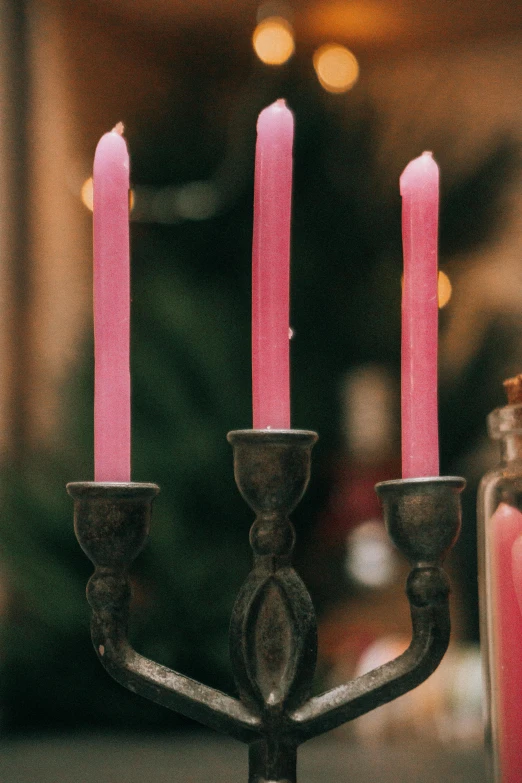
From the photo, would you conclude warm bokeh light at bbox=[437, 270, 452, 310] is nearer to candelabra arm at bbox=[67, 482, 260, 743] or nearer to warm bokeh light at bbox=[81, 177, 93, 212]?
warm bokeh light at bbox=[81, 177, 93, 212]

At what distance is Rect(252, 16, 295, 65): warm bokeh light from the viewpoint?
861 millimetres

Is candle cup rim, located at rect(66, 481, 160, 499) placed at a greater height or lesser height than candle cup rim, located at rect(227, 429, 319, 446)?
lesser

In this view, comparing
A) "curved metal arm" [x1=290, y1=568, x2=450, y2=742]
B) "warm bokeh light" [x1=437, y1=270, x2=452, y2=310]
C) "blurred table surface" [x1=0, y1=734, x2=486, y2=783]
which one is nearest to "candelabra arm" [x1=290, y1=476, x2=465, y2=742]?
"curved metal arm" [x1=290, y1=568, x2=450, y2=742]

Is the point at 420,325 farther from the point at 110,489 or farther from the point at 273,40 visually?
the point at 273,40

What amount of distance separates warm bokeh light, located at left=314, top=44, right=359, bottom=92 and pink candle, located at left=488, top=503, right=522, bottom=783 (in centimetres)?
66

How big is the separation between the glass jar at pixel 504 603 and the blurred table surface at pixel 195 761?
0.11 metres

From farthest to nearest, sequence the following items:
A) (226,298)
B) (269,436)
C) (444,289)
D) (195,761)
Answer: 1. (444,289)
2. (226,298)
3. (195,761)
4. (269,436)

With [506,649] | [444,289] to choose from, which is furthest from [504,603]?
Answer: [444,289]

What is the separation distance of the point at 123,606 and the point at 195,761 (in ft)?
0.88

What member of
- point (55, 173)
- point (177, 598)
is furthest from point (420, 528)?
point (55, 173)

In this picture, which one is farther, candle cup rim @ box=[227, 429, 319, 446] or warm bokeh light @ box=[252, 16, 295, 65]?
warm bokeh light @ box=[252, 16, 295, 65]

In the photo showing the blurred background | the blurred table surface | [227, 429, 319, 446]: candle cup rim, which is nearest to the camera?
[227, 429, 319, 446]: candle cup rim

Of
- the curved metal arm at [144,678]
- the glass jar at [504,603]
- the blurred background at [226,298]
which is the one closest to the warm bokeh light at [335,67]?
the blurred background at [226,298]

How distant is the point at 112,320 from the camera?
0.27m
